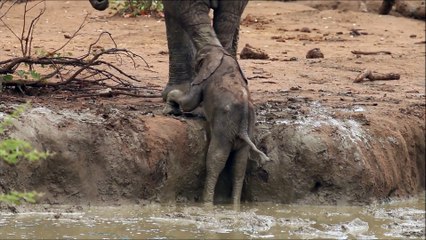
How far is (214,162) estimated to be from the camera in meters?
7.91

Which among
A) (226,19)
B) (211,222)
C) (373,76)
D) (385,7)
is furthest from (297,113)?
(385,7)

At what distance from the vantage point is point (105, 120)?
778cm

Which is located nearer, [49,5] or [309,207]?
[309,207]

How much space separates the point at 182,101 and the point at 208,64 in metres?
0.33

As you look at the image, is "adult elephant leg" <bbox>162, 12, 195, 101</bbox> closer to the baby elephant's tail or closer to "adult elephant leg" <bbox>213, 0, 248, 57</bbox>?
"adult elephant leg" <bbox>213, 0, 248, 57</bbox>

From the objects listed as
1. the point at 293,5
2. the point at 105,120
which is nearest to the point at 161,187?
the point at 105,120

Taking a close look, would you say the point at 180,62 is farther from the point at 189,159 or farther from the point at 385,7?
the point at 385,7

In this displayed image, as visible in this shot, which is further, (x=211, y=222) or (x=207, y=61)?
(x=207, y=61)

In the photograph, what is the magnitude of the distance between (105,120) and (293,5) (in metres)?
11.0

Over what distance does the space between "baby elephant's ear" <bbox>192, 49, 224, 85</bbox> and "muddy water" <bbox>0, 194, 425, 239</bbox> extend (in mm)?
948

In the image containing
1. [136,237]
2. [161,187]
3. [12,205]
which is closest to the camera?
[136,237]

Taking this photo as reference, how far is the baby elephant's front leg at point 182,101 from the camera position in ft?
26.5

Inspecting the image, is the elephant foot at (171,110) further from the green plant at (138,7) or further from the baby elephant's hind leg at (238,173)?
the green plant at (138,7)

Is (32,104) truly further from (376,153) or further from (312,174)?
(376,153)
